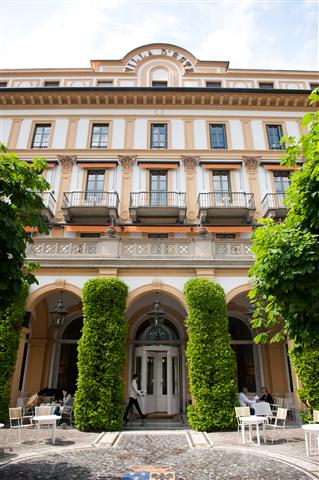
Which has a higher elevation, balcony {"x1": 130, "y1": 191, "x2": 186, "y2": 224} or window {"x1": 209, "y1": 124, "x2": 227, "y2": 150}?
window {"x1": 209, "y1": 124, "x2": 227, "y2": 150}

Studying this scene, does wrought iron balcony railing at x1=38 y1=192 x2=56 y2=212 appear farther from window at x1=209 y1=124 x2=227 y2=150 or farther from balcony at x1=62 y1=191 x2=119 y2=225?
window at x1=209 y1=124 x2=227 y2=150

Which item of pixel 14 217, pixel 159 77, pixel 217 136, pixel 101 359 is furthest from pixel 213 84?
pixel 14 217

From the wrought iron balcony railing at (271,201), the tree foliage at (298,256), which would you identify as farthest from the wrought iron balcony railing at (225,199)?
the tree foliage at (298,256)

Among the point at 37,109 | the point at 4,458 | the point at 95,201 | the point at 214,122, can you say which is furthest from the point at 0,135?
the point at 4,458

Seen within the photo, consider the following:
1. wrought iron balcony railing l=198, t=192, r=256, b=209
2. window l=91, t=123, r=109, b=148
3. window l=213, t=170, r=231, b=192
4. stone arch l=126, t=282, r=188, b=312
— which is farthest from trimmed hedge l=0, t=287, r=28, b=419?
window l=213, t=170, r=231, b=192

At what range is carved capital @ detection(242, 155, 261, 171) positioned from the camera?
1883 cm

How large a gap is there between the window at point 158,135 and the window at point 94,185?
3783 mm

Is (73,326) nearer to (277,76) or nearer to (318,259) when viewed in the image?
(318,259)

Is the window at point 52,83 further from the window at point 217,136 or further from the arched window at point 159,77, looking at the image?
the window at point 217,136

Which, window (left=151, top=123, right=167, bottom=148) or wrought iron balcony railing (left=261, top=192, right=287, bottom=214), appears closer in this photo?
wrought iron balcony railing (left=261, top=192, right=287, bottom=214)

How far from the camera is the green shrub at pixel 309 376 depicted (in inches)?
410

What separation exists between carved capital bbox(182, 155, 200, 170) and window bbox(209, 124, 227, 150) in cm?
161

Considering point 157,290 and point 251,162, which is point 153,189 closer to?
point 251,162

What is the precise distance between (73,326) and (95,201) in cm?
667
